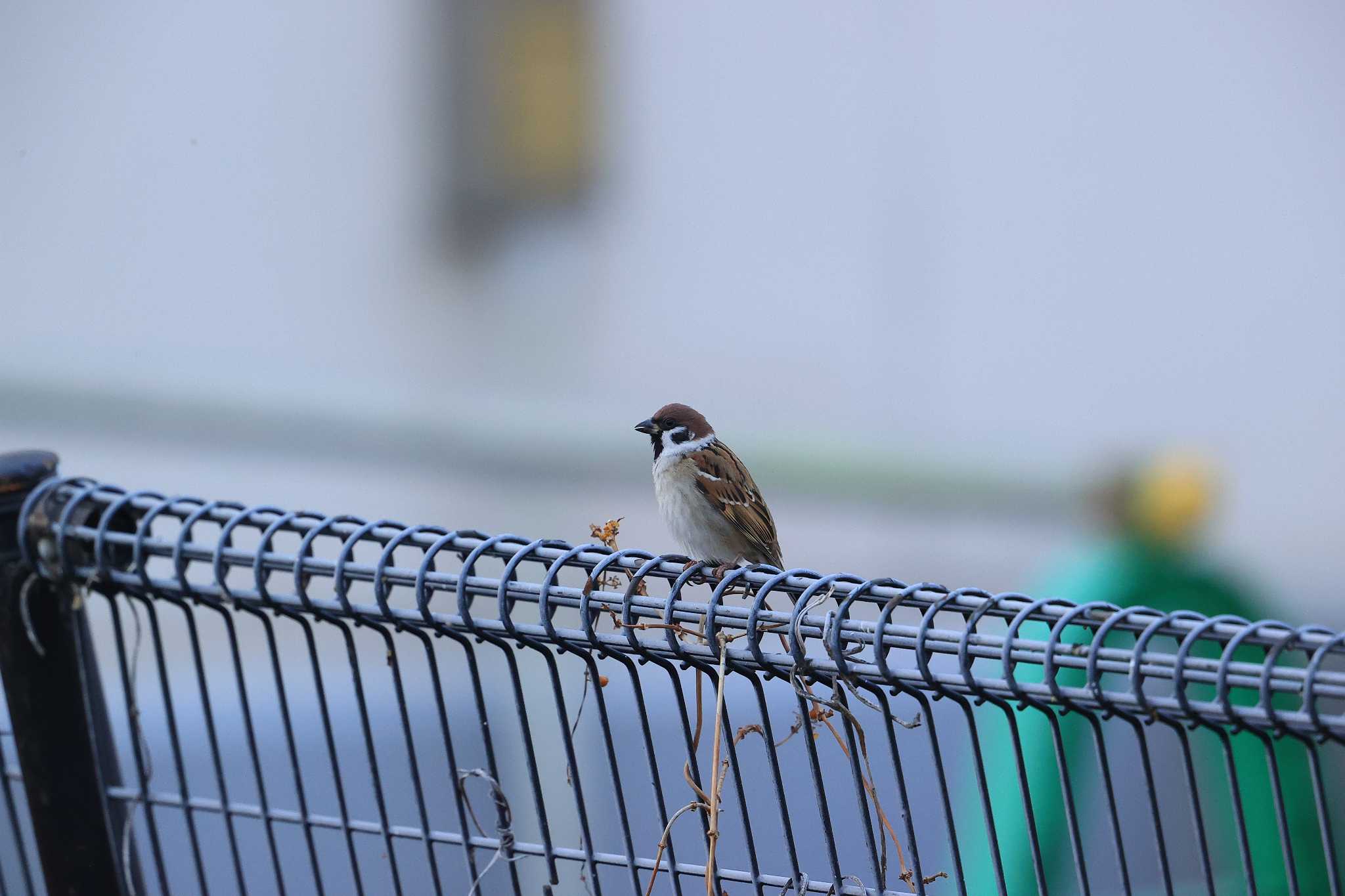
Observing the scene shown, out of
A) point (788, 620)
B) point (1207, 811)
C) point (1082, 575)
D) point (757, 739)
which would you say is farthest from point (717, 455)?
point (1207, 811)

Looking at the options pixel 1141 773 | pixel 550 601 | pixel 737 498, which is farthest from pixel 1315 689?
pixel 1141 773

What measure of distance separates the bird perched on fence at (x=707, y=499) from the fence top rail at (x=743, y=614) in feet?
3.27

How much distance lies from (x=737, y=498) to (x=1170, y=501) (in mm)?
1901

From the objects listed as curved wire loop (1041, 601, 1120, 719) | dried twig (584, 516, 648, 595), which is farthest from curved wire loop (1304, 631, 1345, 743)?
dried twig (584, 516, 648, 595)

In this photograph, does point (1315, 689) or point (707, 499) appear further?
point (707, 499)

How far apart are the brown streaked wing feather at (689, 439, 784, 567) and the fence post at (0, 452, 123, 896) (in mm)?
1211

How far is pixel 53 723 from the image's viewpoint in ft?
Answer: 5.94

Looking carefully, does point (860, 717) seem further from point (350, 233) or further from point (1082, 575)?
point (350, 233)

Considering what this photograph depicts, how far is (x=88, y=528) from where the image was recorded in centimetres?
178

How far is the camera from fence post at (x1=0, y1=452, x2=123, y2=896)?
1.80 metres

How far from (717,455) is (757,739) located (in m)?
1.79

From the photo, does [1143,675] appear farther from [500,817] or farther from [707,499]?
[707,499]

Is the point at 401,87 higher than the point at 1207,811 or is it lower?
higher

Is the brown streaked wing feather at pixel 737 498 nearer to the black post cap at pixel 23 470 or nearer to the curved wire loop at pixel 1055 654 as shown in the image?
the black post cap at pixel 23 470
